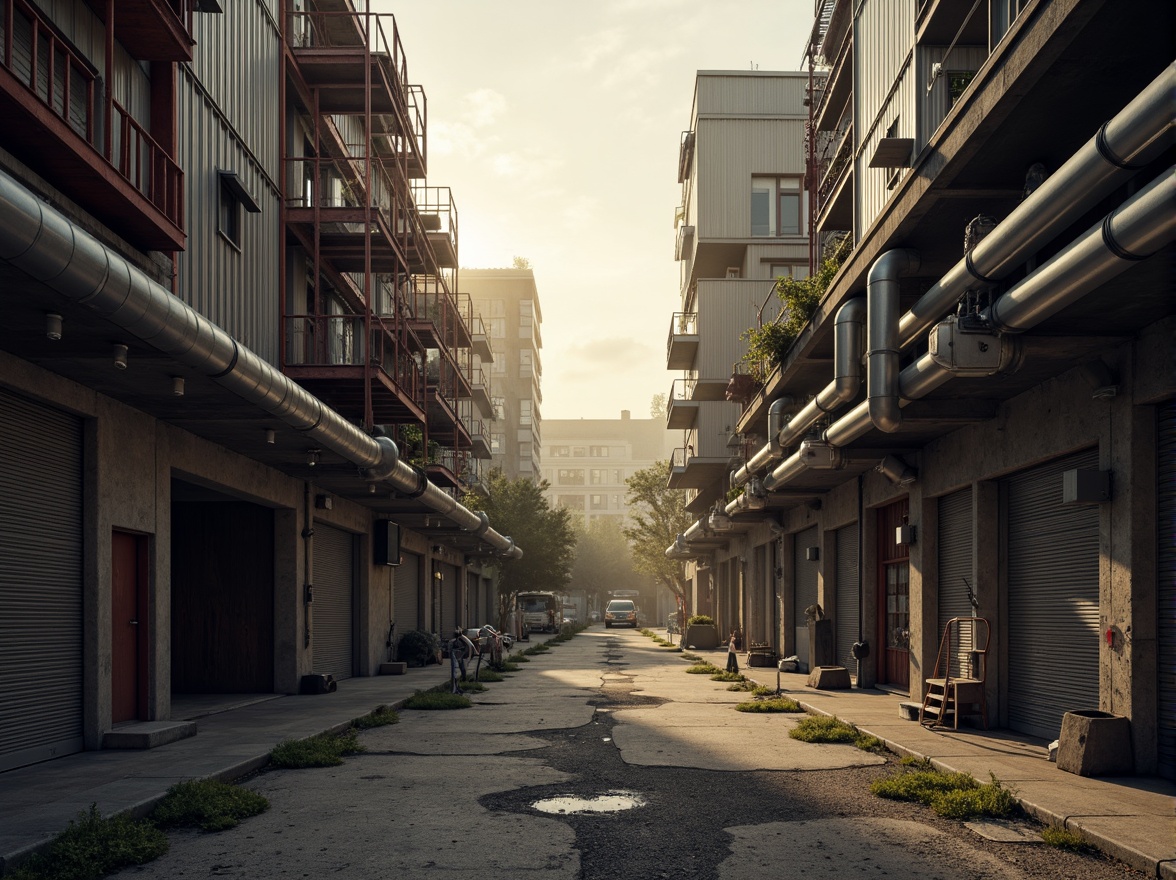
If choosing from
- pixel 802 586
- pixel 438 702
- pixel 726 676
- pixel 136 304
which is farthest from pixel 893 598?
pixel 136 304

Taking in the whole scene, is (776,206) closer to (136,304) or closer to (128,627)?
(128,627)

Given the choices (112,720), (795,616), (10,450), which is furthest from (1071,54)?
(795,616)

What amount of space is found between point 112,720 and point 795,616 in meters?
19.8

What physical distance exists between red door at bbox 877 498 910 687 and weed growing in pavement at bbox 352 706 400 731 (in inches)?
323

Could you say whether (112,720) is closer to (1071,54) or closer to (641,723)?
(641,723)

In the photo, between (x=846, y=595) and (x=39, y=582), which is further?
(x=846, y=595)

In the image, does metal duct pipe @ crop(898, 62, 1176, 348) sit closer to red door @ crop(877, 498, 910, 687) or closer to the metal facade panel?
the metal facade panel

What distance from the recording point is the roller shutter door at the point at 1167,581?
30.9 ft

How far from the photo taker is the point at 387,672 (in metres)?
25.4

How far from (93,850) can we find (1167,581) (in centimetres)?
833

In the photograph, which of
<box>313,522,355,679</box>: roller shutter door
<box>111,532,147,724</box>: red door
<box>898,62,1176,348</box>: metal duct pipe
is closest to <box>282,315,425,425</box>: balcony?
<box>313,522,355,679</box>: roller shutter door

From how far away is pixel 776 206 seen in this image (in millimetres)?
38688

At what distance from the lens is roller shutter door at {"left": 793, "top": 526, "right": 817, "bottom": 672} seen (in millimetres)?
26683

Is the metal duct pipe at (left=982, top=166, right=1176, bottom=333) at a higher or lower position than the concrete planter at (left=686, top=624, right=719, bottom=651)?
higher
